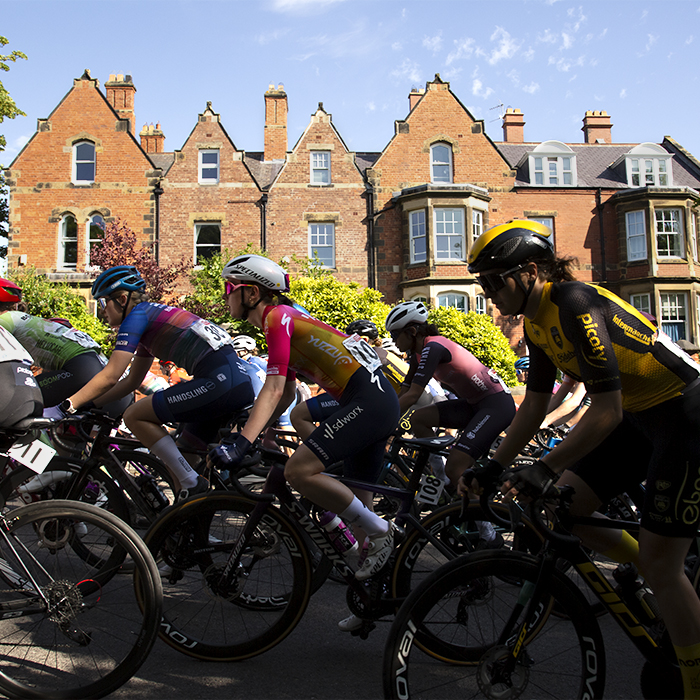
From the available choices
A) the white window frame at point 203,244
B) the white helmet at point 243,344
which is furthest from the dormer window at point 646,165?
the white helmet at point 243,344

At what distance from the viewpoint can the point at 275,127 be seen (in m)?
30.0

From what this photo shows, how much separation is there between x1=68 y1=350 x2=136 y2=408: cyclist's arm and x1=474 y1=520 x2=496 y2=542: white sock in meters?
2.49

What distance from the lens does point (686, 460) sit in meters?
2.50

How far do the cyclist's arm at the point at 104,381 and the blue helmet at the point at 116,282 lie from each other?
63 cm

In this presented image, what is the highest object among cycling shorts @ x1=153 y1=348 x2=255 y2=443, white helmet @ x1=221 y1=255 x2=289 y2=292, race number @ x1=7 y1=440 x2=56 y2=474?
white helmet @ x1=221 y1=255 x2=289 y2=292

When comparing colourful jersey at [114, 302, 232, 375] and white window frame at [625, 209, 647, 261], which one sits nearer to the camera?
colourful jersey at [114, 302, 232, 375]

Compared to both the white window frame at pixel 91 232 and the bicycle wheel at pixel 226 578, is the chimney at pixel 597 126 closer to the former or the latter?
the white window frame at pixel 91 232

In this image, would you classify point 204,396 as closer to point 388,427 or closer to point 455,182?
point 388,427

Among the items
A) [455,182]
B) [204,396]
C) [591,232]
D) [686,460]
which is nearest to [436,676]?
[686,460]

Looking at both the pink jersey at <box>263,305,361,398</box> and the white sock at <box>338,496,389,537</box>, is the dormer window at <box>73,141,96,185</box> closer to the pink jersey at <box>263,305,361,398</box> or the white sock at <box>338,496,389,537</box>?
the pink jersey at <box>263,305,361,398</box>

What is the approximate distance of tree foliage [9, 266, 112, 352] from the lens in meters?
21.6

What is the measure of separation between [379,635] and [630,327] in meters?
2.38

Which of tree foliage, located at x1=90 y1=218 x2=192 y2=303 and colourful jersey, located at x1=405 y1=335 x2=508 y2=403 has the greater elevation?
tree foliage, located at x1=90 y1=218 x2=192 y2=303

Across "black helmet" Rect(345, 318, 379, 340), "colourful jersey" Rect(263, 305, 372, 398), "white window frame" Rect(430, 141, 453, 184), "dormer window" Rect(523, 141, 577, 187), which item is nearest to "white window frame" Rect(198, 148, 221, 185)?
"white window frame" Rect(430, 141, 453, 184)
